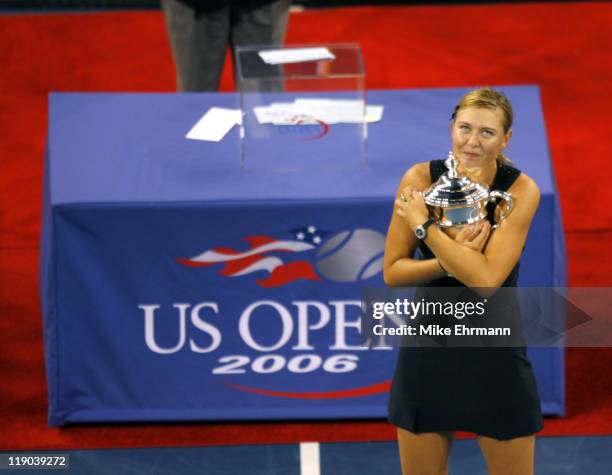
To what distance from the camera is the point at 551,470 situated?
13.8 ft

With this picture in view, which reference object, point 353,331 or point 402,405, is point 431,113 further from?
point 402,405

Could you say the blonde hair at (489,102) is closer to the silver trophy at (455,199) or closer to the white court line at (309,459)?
the silver trophy at (455,199)

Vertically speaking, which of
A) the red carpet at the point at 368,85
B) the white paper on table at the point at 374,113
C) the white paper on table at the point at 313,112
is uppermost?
the white paper on table at the point at 313,112

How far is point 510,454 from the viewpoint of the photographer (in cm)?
310

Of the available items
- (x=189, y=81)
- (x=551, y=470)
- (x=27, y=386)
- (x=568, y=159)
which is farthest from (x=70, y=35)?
(x=551, y=470)

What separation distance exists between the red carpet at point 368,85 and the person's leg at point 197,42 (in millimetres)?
957

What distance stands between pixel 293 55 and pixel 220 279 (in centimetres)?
81

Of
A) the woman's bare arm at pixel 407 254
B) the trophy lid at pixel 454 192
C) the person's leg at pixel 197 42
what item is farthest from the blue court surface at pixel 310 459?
the person's leg at pixel 197 42

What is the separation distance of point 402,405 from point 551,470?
50.1 inches

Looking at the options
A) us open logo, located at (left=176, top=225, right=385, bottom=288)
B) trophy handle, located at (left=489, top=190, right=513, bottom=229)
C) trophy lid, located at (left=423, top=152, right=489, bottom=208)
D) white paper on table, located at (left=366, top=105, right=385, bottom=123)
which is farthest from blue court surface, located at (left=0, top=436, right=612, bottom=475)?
trophy lid, located at (left=423, top=152, right=489, bottom=208)

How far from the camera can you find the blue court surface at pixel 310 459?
4219 millimetres

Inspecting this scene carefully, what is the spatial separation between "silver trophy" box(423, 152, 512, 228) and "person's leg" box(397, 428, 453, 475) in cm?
58

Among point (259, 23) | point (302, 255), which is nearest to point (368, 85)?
point (259, 23)

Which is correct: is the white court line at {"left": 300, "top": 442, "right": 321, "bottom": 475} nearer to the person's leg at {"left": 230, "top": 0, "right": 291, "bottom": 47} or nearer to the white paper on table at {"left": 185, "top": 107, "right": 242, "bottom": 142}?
the white paper on table at {"left": 185, "top": 107, "right": 242, "bottom": 142}
